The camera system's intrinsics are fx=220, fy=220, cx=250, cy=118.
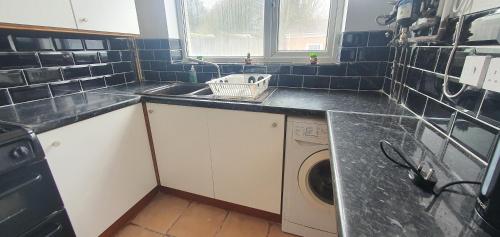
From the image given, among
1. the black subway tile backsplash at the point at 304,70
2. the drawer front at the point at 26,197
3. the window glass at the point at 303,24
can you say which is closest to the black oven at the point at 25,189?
the drawer front at the point at 26,197

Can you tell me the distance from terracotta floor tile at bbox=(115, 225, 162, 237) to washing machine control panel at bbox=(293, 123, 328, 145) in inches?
45.4

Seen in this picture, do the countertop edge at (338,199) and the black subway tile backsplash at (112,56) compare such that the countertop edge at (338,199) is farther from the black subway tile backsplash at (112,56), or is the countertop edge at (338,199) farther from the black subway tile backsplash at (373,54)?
the black subway tile backsplash at (112,56)

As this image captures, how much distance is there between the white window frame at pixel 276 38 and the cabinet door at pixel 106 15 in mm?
452

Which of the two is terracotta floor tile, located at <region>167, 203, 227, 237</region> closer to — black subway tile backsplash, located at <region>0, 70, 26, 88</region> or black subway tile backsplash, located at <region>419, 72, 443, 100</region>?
black subway tile backsplash, located at <region>0, 70, 26, 88</region>

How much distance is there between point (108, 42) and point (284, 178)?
180 cm

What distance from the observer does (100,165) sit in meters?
1.30

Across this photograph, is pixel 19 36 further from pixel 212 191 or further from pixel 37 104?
pixel 212 191

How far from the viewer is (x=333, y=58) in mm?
1703

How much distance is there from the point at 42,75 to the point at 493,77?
2.19 m

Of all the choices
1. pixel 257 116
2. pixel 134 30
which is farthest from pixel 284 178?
pixel 134 30

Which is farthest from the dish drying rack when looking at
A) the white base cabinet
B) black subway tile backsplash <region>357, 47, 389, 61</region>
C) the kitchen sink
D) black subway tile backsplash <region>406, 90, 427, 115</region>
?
black subway tile backsplash <region>406, 90, 427, 115</region>

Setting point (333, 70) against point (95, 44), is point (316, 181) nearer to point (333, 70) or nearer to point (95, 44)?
point (333, 70)

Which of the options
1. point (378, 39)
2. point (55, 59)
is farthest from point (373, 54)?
point (55, 59)

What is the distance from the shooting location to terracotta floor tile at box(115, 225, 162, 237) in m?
1.48
